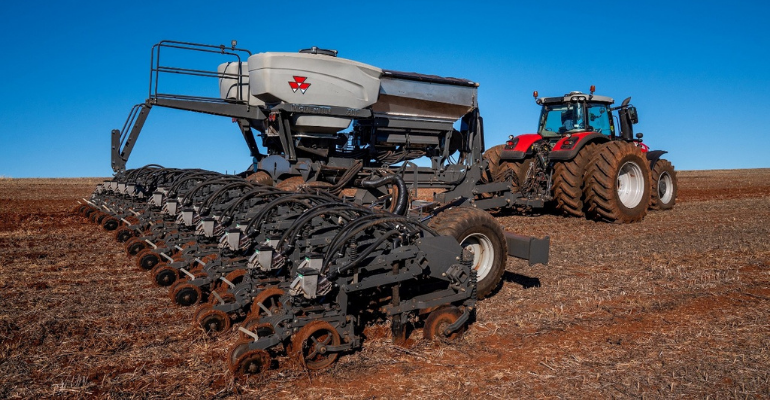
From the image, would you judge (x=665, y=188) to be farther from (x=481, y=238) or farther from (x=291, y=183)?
(x=481, y=238)

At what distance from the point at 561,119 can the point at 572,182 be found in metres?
1.81

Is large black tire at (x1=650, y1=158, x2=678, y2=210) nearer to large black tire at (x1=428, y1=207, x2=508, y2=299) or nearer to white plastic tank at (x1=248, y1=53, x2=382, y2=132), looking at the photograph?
white plastic tank at (x1=248, y1=53, x2=382, y2=132)

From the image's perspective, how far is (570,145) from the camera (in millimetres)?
10266

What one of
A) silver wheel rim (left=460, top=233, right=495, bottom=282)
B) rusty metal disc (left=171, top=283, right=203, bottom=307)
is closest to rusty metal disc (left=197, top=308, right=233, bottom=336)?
rusty metal disc (left=171, top=283, right=203, bottom=307)

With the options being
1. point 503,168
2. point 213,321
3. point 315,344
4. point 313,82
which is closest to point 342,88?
point 313,82

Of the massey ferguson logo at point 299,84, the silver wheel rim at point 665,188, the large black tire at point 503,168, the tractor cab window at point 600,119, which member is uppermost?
the massey ferguson logo at point 299,84

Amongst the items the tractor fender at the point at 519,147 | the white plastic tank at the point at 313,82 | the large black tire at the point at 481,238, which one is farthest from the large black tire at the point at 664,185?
the large black tire at the point at 481,238

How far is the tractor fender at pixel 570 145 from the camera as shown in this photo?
33.0 feet

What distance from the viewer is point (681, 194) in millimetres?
18047

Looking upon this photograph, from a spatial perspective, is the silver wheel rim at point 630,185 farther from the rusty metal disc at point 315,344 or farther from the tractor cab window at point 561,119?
the rusty metal disc at point 315,344

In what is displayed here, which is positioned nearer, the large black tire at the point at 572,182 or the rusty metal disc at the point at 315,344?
the rusty metal disc at the point at 315,344

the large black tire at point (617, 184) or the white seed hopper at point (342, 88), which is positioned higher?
the white seed hopper at point (342, 88)

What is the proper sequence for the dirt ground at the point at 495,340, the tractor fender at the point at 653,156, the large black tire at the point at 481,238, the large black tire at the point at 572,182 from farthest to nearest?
the tractor fender at the point at 653,156, the large black tire at the point at 572,182, the large black tire at the point at 481,238, the dirt ground at the point at 495,340

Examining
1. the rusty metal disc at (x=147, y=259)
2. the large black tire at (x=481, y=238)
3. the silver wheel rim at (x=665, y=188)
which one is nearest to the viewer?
the large black tire at (x=481, y=238)
